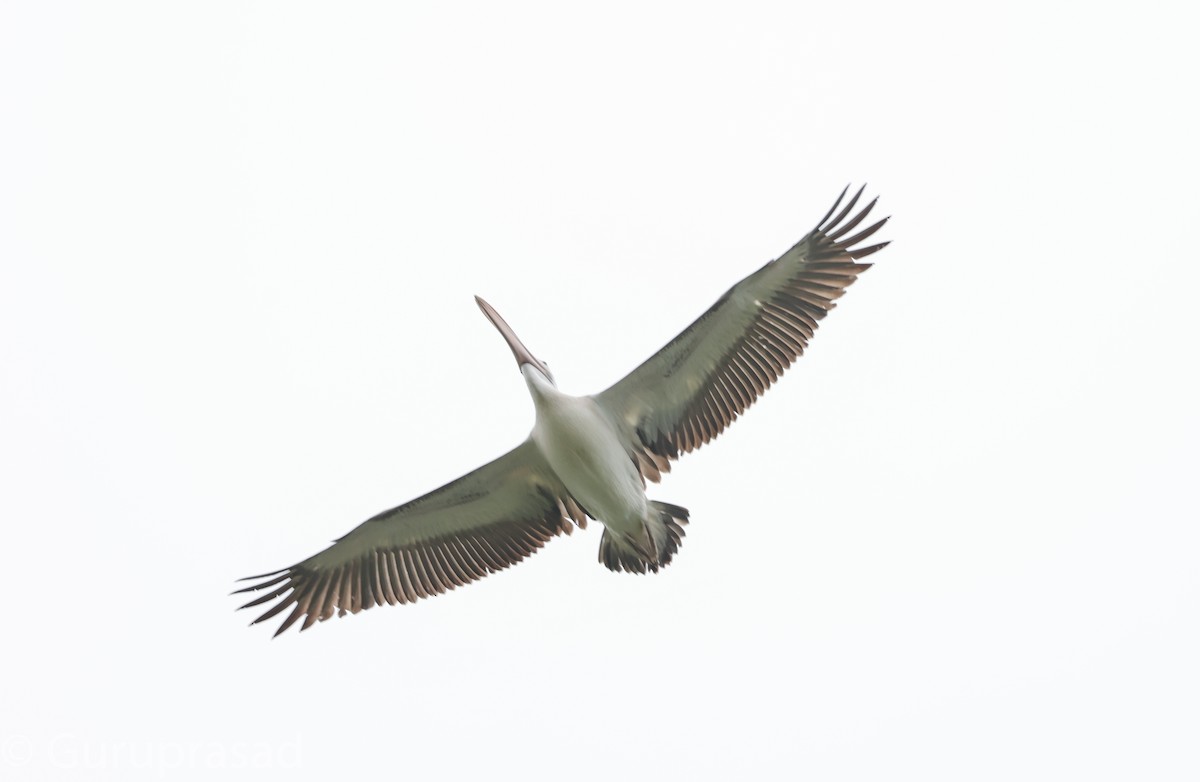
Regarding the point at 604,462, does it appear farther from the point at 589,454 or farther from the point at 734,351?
the point at 734,351

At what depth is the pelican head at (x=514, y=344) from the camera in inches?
487

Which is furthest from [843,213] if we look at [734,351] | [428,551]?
[428,551]

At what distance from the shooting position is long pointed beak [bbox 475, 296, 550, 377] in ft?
40.6

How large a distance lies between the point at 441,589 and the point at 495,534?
0.62m

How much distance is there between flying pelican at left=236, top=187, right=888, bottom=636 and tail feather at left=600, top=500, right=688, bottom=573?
11mm

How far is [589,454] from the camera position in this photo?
12.1 m

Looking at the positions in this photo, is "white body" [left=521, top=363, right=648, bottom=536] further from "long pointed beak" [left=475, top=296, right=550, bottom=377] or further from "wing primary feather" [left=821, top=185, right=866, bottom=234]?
"wing primary feather" [left=821, top=185, right=866, bottom=234]

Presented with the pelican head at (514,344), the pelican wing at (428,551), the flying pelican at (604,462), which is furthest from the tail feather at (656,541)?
the pelican head at (514,344)

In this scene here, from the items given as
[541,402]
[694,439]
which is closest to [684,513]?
[694,439]

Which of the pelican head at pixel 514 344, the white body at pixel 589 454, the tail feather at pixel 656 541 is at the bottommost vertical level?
the tail feather at pixel 656 541

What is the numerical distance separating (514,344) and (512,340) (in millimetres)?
48

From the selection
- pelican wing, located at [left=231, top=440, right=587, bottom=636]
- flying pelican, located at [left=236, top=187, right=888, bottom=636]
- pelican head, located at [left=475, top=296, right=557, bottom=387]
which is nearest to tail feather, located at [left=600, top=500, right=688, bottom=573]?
flying pelican, located at [left=236, top=187, right=888, bottom=636]

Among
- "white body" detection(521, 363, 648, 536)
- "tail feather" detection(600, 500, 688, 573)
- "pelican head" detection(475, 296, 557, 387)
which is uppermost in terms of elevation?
"pelican head" detection(475, 296, 557, 387)

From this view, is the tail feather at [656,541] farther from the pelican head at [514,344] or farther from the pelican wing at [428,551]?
the pelican head at [514,344]
